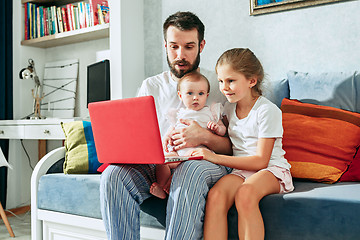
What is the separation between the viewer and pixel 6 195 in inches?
122

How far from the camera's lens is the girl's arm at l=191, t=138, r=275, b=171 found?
1367mm

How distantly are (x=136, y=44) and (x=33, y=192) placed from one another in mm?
1174

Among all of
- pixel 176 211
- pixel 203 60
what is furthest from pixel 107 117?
pixel 203 60

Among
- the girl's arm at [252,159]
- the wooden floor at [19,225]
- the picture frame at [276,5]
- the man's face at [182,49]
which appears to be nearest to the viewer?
the girl's arm at [252,159]

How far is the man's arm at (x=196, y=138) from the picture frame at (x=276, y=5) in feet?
2.98

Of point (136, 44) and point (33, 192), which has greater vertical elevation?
point (136, 44)

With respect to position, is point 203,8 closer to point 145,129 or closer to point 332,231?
point 145,129

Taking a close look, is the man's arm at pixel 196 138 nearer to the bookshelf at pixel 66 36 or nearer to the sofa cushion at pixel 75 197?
the sofa cushion at pixel 75 197

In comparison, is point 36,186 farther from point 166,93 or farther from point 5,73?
point 5,73

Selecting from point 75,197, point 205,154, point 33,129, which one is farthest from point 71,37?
point 205,154

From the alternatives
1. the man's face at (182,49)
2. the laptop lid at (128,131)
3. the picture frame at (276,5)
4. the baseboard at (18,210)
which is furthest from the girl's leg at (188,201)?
the baseboard at (18,210)

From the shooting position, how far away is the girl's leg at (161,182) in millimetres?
1439

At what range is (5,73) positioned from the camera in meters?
3.10

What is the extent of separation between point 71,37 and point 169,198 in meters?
1.99
